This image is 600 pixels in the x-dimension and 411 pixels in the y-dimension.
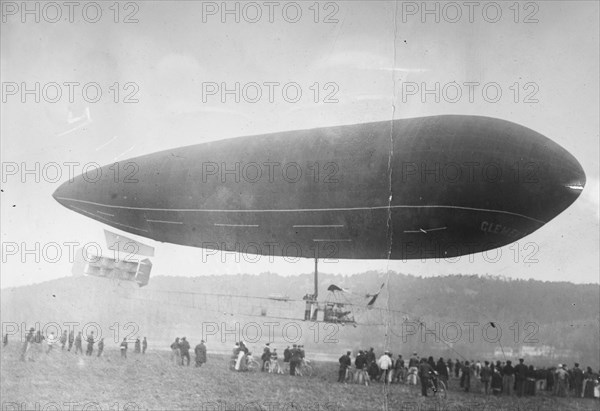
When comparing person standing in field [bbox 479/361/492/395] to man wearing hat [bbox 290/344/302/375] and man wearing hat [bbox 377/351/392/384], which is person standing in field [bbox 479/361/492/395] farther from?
man wearing hat [bbox 290/344/302/375]

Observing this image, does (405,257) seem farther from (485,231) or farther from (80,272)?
(80,272)

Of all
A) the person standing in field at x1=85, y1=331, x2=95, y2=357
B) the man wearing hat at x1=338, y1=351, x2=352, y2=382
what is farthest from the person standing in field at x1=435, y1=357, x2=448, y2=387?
the person standing in field at x1=85, y1=331, x2=95, y2=357

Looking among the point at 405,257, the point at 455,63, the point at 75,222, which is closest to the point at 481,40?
the point at 455,63

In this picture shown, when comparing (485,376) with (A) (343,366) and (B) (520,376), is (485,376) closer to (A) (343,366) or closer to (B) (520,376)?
(B) (520,376)

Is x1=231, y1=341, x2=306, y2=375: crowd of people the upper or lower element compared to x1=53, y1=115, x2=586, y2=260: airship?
lower

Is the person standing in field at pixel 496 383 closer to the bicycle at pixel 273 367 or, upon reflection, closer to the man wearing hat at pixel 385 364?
the man wearing hat at pixel 385 364

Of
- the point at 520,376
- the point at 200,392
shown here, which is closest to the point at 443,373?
the point at 520,376
